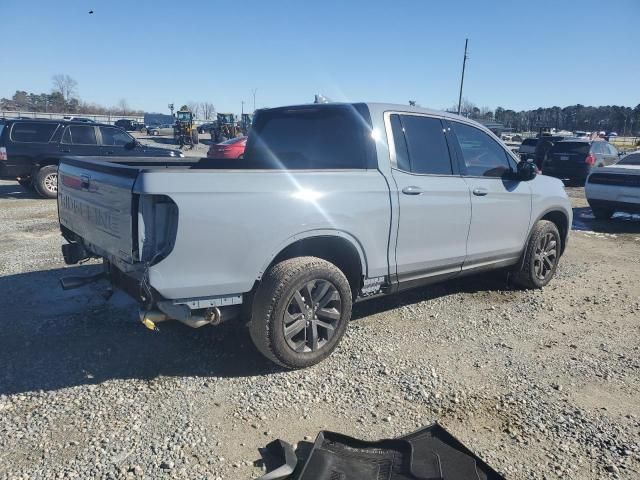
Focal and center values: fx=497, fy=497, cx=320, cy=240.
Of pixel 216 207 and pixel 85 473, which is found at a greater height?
pixel 216 207

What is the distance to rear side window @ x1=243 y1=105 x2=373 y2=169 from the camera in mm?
4125

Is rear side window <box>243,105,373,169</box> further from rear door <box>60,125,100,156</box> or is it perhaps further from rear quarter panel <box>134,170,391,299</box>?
rear door <box>60,125,100,156</box>

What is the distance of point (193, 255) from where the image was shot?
3049 mm

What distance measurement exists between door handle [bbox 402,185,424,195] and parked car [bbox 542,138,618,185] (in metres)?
13.5

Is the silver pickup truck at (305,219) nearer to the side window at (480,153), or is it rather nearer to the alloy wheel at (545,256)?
the side window at (480,153)

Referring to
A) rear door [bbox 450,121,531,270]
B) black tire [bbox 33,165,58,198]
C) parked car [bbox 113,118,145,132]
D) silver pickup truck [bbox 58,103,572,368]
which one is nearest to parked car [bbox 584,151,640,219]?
silver pickup truck [bbox 58,103,572,368]

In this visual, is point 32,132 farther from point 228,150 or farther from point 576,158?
point 576,158

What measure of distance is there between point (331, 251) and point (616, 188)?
8418 mm

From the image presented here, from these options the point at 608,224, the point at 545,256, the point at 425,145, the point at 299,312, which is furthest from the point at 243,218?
the point at 608,224

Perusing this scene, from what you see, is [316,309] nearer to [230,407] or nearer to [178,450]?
[230,407]

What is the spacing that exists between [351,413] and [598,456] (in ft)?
4.72

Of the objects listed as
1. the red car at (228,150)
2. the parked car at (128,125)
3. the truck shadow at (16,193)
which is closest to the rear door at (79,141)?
the truck shadow at (16,193)

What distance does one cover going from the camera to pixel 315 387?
11.5 feet

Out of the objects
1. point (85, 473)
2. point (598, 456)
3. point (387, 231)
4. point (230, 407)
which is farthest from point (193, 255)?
point (598, 456)
